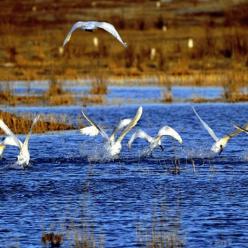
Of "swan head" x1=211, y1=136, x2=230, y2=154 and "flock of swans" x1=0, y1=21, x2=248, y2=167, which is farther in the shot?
"swan head" x1=211, y1=136, x2=230, y2=154

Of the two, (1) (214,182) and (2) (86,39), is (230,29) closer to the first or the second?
(2) (86,39)

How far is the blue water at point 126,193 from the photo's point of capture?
11648mm

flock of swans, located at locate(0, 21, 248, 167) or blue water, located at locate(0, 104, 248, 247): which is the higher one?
flock of swans, located at locate(0, 21, 248, 167)

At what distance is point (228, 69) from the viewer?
33031 millimetres

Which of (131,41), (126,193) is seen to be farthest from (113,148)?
(131,41)

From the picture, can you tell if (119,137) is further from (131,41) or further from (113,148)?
(131,41)

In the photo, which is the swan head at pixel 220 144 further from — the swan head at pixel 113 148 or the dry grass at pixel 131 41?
the dry grass at pixel 131 41

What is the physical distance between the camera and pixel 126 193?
1421 centimetres

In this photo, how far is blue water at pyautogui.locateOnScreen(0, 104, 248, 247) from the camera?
11.6 metres

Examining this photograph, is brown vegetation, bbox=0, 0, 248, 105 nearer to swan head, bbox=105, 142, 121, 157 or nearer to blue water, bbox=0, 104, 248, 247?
blue water, bbox=0, 104, 248, 247

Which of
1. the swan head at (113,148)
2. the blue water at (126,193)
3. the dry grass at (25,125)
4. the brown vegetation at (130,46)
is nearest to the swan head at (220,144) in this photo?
the blue water at (126,193)

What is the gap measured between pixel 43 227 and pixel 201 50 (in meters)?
24.8

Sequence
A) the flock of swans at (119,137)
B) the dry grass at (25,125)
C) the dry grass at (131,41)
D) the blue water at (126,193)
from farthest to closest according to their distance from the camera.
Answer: the dry grass at (131,41) < the dry grass at (25,125) < the flock of swans at (119,137) < the blue water at (126,193)

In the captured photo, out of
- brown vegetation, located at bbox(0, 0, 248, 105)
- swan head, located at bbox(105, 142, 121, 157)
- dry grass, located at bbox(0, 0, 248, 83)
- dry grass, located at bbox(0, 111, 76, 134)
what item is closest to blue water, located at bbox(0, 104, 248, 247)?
swan head, located at bbox(105, 142, 121, 157)
